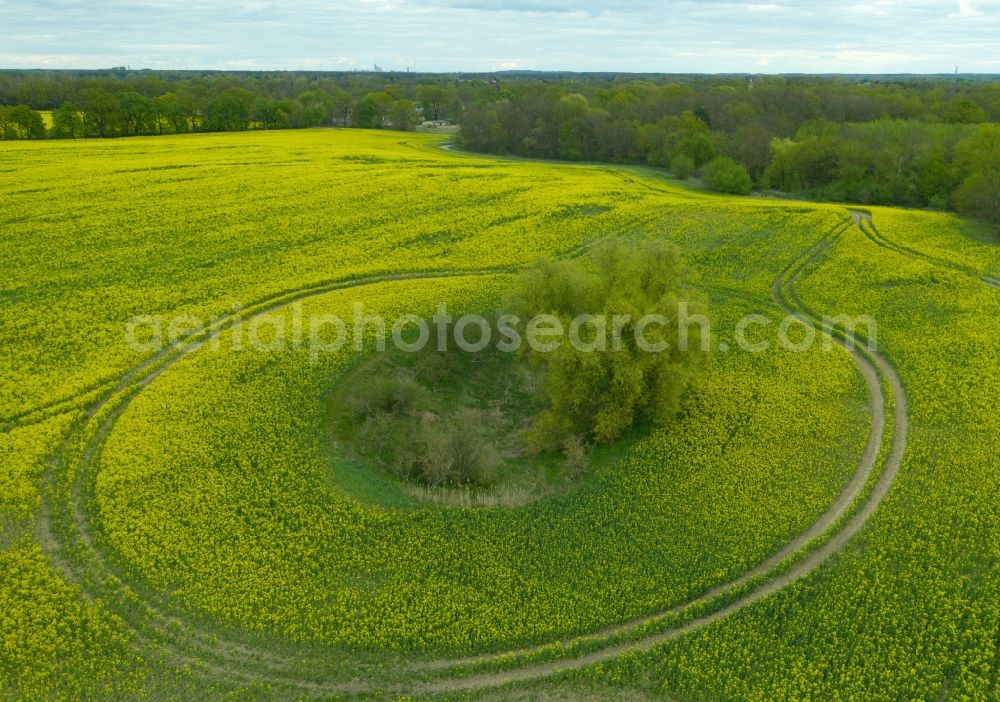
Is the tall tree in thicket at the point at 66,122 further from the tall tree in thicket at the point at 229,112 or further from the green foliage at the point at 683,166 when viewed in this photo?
the green foliage at the point at 683,166

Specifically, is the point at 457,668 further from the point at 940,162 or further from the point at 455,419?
the point at 940,162

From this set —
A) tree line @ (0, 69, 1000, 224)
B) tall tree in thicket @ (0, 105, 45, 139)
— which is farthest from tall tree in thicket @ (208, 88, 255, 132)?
tall tree in thicket @ (0, 105, 45, 139)

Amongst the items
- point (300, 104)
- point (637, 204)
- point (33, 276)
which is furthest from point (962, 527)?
point (300, 104)

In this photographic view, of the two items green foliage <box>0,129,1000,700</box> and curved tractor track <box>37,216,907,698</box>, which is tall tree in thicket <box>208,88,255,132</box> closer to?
green foliage <box>0,129,1000,700</box>

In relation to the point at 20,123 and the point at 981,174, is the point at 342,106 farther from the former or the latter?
the point at 981,174

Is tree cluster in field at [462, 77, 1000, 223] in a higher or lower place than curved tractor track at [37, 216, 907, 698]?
higher

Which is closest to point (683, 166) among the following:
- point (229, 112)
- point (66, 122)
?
point (229, 112)

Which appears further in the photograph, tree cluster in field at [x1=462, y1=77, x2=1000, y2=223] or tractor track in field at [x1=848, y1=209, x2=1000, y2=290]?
tree cluster in field at [x1=462, y1=77, x2=1000, y2=223]
